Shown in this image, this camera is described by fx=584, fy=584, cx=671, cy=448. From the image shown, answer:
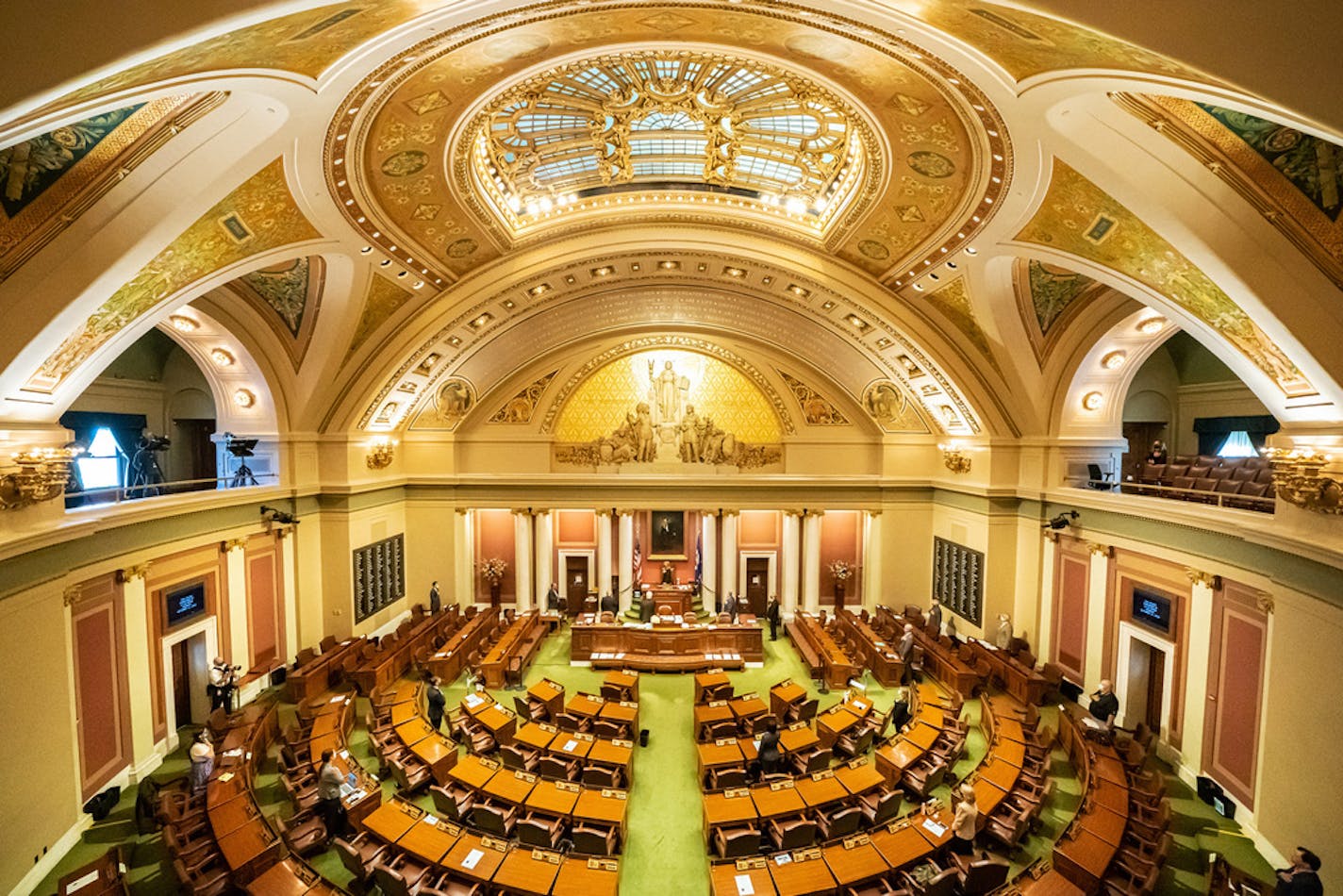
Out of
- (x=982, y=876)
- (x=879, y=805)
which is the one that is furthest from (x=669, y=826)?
(x=982, y=876)

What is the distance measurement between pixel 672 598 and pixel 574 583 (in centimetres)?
366

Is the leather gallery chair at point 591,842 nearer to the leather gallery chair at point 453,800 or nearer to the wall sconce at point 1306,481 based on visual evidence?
the leather gallery chair at point 453,800

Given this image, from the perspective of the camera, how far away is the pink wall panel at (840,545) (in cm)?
1891

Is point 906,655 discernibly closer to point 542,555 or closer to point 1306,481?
point 1306,481

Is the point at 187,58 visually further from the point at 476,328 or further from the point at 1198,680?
the point at 1198,680

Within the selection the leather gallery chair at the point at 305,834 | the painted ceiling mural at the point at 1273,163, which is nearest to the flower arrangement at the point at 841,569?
the painted ceiling mural at the point at 1273,163

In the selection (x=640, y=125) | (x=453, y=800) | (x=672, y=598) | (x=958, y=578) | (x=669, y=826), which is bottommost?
(x=669, y=826)

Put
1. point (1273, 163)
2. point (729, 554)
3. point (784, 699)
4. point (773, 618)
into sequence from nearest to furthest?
point (1273, 163) → point (784, 699) → point (773, 618) → point (729, 554)

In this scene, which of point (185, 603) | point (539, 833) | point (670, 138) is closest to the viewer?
point (539, 833)

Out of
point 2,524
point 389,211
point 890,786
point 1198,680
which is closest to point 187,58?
point 389,211

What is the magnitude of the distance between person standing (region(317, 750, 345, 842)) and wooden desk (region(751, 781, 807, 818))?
18.2ft

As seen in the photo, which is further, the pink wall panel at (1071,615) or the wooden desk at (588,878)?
the pink wall panel at (1071,615)

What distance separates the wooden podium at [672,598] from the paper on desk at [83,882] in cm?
1219

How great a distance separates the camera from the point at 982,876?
21.2 ft
